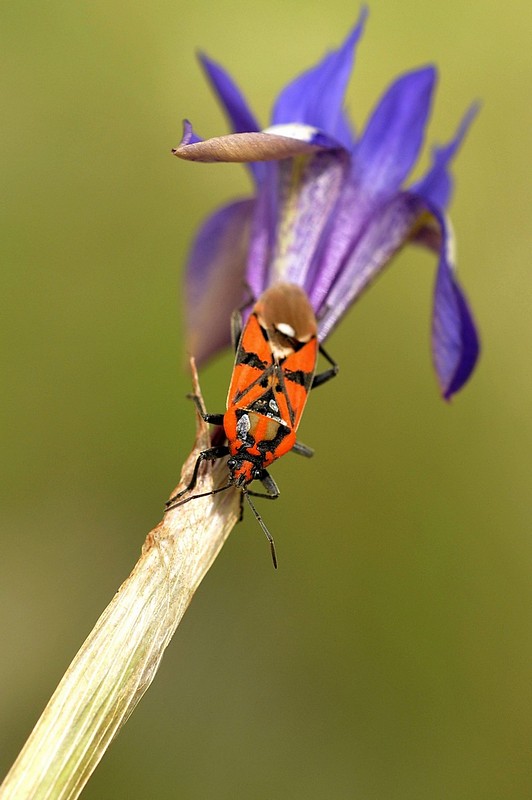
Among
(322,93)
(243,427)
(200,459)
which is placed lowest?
(200,459)

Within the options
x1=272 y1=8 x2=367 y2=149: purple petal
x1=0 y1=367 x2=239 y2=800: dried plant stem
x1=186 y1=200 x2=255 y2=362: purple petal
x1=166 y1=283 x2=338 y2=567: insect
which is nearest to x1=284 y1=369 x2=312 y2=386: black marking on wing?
x1=166 y1=283 x2=338 y2=567: insect

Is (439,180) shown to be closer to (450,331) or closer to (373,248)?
(373,248)

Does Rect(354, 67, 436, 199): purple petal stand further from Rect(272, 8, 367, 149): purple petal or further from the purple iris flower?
Rect(272, 8, 367, 149): purple petal

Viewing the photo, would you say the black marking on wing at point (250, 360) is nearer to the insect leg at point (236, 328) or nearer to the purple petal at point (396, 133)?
the insect leg at point (236, 328)

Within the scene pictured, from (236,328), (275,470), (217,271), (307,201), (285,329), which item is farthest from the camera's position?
(275,470)

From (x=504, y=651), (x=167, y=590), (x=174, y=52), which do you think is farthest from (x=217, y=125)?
(x=167, y=590)

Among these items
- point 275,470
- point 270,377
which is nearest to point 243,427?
point 270,377

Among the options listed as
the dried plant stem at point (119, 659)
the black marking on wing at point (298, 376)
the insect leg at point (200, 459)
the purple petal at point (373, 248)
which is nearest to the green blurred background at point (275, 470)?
the purple petal at point (373, 248)
